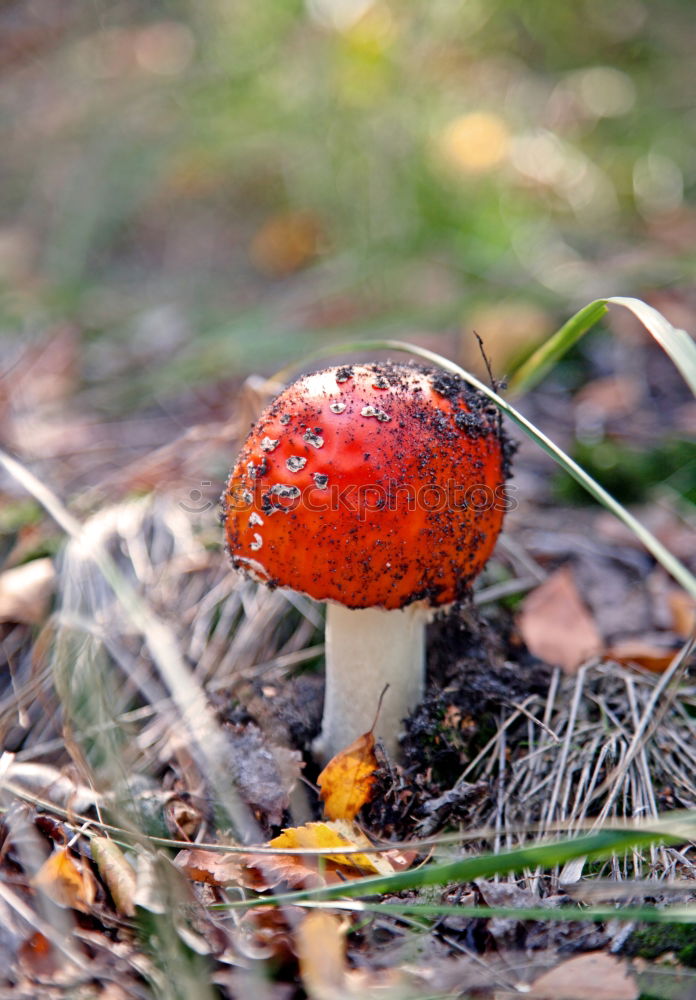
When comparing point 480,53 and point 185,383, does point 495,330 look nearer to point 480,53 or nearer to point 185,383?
point 185,383

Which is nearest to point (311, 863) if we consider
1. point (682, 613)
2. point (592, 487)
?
point (592, 487)

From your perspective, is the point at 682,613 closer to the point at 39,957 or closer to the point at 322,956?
the point at 322,956

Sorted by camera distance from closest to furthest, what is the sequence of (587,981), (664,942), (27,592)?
1. (587,981)
2. (664,942)
3. (27,592)

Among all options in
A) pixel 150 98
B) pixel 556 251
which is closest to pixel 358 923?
pixel 556 251

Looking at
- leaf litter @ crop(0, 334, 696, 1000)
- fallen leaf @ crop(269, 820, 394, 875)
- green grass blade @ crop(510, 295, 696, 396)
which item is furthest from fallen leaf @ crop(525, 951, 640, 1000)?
green grass blade @ crop(510, 295, 696, 396)

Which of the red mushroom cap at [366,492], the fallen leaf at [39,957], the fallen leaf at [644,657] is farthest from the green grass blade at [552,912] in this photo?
the fallen leaf at [644,657]
